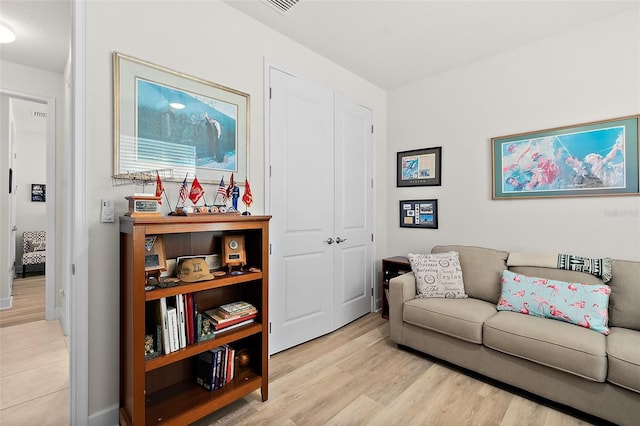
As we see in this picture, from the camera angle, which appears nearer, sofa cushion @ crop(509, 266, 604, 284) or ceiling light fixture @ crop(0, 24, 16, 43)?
sofa cushion @ crop(509, 266, 604, 284)

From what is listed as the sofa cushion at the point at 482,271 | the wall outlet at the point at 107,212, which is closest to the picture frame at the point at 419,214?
the sofa cushion at the point at 482,271

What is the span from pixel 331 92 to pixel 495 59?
1624mm

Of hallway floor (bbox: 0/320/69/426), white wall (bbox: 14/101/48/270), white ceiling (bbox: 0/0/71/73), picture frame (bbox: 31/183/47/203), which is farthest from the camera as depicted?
picture frame (bbox: 31/183/47/203)

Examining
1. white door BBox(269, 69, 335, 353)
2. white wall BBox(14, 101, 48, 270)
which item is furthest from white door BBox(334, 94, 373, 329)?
white wall BBox(14, 101, 48, 270)

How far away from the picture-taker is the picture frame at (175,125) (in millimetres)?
1688

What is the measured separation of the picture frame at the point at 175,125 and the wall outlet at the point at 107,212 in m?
0.16

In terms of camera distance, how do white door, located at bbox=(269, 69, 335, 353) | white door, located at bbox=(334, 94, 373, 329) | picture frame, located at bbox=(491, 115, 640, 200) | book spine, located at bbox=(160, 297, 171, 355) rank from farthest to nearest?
white door, located at bbox=(334, 94, 373, 329), white door, located at bbox=(269, 69, 335, 353), picture frame, located at bbox=(491, 115, 640, 200), book spine, located at bbox=(160, 297, 171, 355)

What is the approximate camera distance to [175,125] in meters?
1.88

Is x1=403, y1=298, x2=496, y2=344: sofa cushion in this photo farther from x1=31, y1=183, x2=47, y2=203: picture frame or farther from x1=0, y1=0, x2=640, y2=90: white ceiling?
x1=31, y1=183, x2=47, y2=203: picture frame

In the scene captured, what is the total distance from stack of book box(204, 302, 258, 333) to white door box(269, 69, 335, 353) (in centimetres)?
53

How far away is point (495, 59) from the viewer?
2865 millimetres

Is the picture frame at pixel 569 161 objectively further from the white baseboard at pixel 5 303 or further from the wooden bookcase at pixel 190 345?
the white baseboard at pixel 5 303

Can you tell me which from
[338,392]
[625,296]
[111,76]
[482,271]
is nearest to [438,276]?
[482,271]

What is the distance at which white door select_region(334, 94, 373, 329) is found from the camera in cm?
Answer: 305
